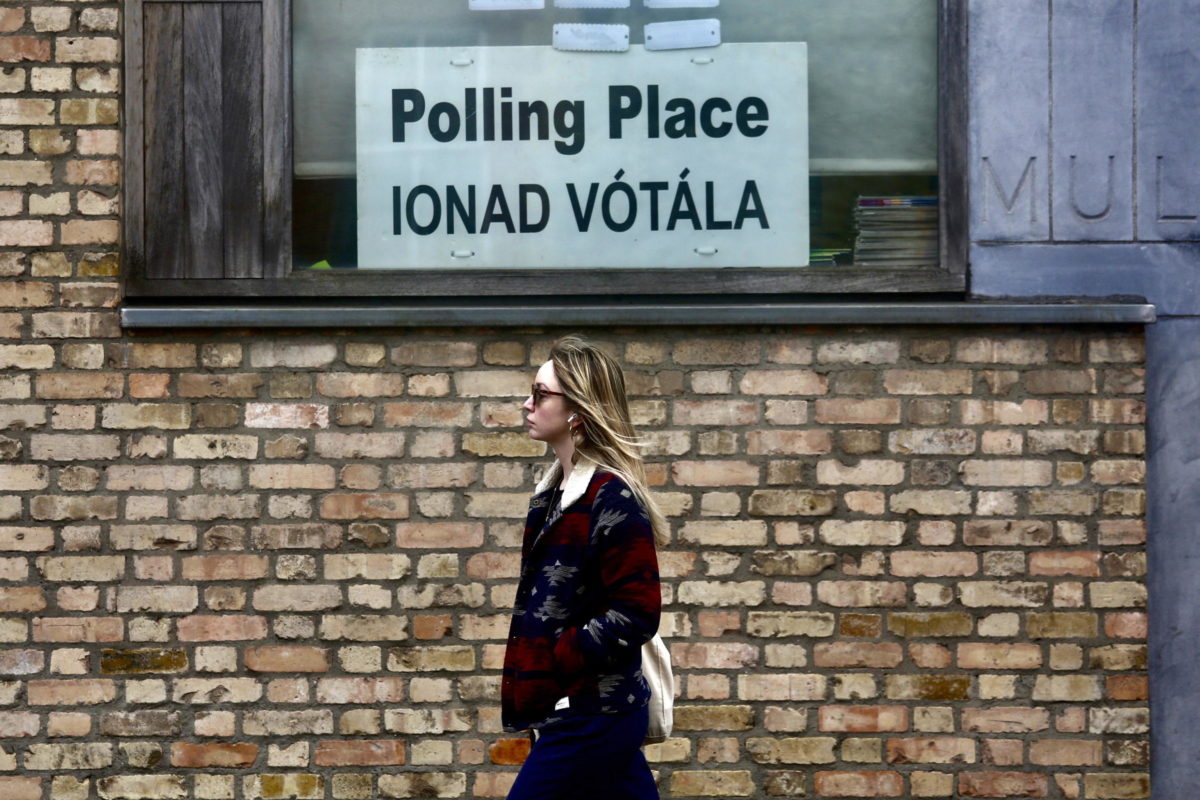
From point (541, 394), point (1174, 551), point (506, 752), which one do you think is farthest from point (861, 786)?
point (541, 394)

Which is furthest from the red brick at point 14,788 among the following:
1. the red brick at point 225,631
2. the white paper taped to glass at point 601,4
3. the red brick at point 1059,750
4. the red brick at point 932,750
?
the red brick at point 1059,750

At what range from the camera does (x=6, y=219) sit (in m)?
4.58

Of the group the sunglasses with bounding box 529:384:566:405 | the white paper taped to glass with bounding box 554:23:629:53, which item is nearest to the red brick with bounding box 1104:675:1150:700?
the sunglasses with bounding box 529:384:566:405

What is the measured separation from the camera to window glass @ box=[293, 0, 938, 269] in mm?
4676

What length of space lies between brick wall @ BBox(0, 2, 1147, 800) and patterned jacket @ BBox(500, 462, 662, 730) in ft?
4.51

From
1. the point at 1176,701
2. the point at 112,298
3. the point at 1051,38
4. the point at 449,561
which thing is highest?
the point at 1051,38

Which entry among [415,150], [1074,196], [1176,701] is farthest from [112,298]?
[1176,701]

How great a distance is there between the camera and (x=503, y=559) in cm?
450

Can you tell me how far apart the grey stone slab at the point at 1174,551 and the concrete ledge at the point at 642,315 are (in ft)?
0.72

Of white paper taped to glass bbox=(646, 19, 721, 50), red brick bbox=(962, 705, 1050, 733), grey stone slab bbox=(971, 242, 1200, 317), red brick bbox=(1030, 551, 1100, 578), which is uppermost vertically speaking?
white paper taped to glass bbox=(646, 19, 721, 50)

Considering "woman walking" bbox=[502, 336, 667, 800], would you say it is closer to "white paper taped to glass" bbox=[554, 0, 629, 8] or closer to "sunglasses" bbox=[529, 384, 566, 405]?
"sunglasses" bbox=[529, 384, 566, 405]

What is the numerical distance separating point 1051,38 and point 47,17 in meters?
3.37

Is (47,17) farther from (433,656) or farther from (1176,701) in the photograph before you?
(1176,701)

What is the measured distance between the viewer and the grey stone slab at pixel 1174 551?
4527mm
